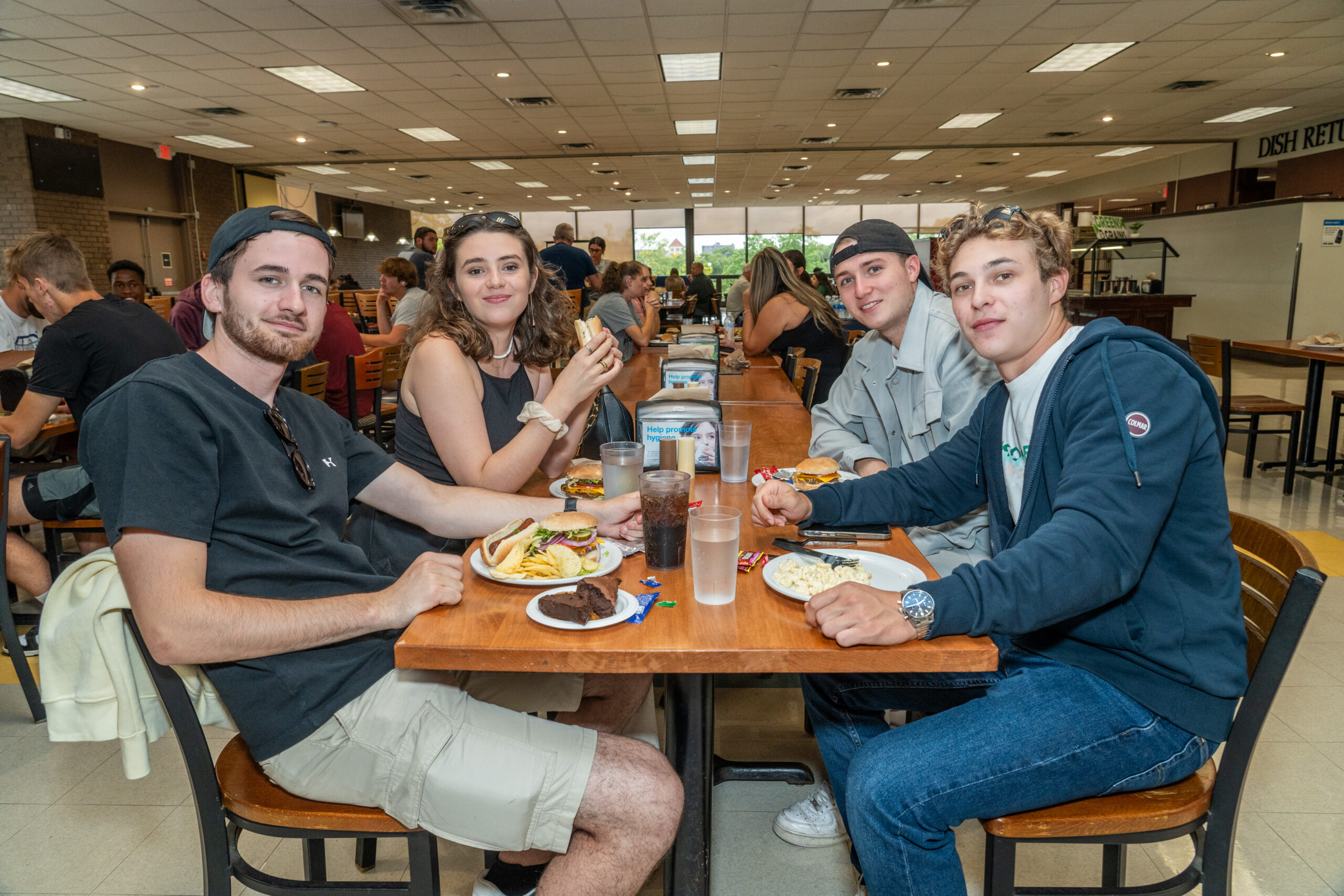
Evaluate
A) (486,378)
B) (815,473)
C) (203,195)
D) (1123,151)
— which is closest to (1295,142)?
(1123,151)

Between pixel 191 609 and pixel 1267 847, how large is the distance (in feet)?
7.43

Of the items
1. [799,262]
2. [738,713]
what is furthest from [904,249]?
[799,262]

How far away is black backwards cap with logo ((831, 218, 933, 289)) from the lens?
7.23 ft

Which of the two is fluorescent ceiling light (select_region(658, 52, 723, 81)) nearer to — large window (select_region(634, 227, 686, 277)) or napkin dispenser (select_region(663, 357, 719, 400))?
napkin dispenser (select_region(663, 357, 719, 400))

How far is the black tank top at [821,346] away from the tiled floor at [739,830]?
281cm

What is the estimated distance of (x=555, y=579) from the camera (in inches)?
50.5

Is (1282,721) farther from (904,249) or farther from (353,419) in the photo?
(353,419)

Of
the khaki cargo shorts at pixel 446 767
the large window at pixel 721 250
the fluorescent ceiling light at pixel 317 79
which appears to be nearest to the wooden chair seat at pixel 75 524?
the khaki cargo shorts at pixel 446 767

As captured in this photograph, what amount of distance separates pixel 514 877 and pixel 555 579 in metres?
0.70

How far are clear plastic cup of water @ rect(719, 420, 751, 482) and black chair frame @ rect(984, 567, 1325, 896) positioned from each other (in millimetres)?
961

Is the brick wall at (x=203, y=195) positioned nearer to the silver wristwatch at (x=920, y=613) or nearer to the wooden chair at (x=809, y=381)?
the wooden chair at (x=809, y=381)

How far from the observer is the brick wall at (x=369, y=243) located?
17.7 m

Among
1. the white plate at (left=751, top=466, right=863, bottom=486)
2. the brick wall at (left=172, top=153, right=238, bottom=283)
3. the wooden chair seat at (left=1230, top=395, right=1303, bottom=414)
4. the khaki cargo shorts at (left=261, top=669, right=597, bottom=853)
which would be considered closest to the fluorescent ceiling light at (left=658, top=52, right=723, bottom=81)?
the wooden chair seat at (left=1230, top=395, right=1303, bottom=414)

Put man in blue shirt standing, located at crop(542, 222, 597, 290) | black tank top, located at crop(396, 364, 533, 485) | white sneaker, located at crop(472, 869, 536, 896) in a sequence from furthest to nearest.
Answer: man in blue shirt standing, located at crop(542, 222, 597, 290), black tank top, located at crop(396, 364, 533, 485), white sneaker, located at crop(472, 869, 536, 896)
